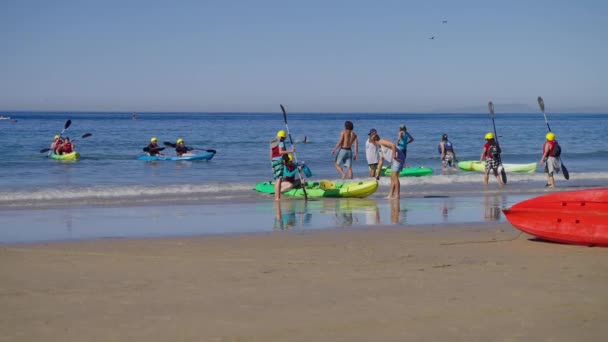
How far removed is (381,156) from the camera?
1673 centimetres

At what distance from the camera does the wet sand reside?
563 cm

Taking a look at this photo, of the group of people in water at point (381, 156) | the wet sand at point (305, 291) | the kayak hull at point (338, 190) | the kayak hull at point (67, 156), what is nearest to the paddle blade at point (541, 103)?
the group of people in water at point (381, 156)

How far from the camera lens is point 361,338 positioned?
17.9 feet

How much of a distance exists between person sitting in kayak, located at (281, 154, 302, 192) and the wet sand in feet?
19.9

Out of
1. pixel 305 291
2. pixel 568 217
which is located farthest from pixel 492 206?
pixel 305 291

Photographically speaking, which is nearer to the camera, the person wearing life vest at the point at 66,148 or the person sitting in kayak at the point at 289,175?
the person sitting in kayak at the point at 289,175

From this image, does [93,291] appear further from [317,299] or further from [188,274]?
[317,299]

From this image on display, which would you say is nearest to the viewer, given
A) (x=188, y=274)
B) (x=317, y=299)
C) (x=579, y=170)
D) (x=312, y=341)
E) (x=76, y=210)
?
(x=312, y=341)

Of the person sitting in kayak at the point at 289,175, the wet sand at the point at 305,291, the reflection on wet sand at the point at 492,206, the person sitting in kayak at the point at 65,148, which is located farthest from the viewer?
the person sitting in kayak at the point at 65,148

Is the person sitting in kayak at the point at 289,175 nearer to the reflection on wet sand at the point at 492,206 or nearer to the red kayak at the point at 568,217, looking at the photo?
the reflection on wet sand at the point at 492,206

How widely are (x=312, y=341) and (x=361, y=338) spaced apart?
359 mm

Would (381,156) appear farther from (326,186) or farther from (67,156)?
(67,156)

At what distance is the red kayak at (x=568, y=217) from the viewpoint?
8.65 m

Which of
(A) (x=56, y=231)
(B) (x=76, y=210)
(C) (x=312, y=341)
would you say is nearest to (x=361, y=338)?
(C) (x=312, y=341)
